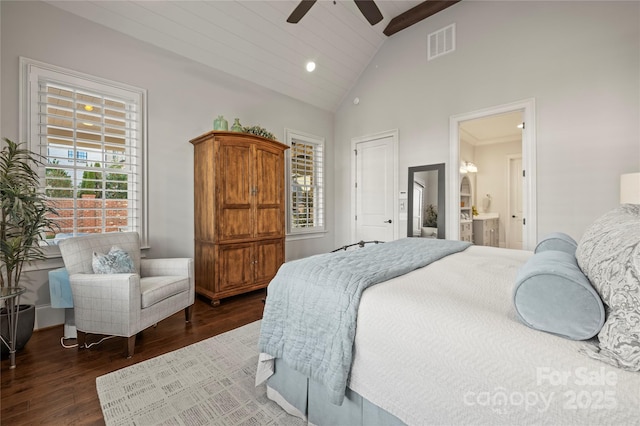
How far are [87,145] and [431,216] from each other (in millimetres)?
4358

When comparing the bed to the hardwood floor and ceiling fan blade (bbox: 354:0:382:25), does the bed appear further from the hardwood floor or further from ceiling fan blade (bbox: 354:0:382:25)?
ceiling fan blade (bbox: 354:0:382:25)

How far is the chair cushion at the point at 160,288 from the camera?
2264mm

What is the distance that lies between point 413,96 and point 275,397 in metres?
4.40

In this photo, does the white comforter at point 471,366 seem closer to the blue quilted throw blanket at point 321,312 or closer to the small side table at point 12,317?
the blue quilted throw blanket at point 321,312

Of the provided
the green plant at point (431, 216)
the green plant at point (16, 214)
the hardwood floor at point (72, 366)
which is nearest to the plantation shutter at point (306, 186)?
the green plant at point (431, 216)

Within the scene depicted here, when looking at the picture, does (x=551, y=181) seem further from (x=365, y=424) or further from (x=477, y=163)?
(x=477, y=163)

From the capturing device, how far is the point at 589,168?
305 centimetres

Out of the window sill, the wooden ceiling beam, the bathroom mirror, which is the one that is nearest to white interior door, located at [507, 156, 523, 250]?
the bathroom mirror

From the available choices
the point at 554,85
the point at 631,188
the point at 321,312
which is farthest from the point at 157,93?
the point at 631,188

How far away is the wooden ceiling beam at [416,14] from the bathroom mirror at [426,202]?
2191 mm

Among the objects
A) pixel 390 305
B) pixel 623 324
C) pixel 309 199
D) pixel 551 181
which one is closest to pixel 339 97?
pixel 309 199

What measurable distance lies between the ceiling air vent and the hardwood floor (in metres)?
4.35

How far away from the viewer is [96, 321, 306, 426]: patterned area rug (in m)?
1.52

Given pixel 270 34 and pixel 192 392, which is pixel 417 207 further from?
pixel 192 392
